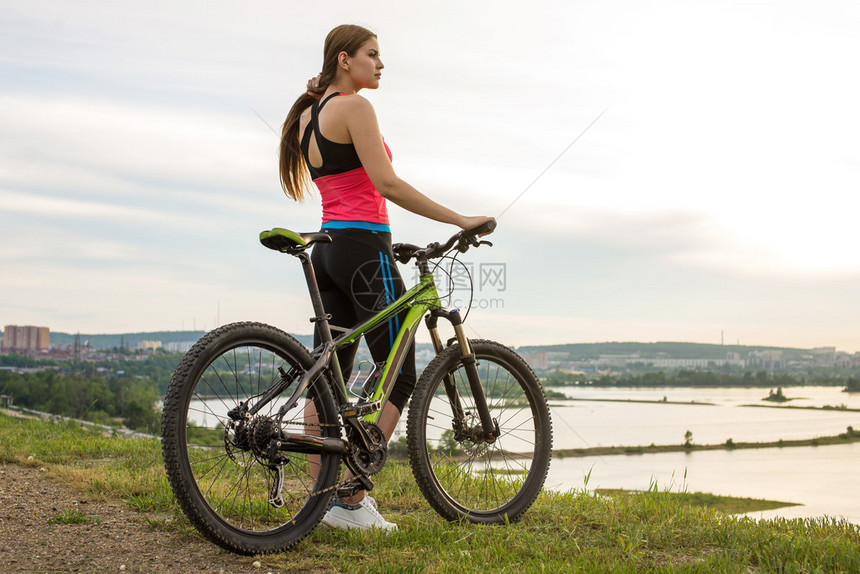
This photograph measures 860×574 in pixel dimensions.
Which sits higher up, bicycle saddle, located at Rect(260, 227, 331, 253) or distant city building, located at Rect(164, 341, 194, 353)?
bicycle saddle, located at Rect(260, 227, 331, 253)

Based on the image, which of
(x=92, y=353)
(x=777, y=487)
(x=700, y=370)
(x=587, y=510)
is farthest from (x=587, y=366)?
(x=587, y=510)

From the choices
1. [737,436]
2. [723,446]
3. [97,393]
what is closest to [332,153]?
[97,393]

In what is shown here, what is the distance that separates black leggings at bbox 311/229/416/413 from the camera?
10.2ft

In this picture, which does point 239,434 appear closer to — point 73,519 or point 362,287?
point 362,287

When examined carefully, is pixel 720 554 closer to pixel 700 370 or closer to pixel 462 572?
pixel 462 572

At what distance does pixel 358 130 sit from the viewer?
3.00 metres

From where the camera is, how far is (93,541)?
2936mm

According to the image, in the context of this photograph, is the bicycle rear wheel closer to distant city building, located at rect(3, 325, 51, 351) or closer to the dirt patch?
the dirt patch

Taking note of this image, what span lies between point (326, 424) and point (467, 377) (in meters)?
0.85

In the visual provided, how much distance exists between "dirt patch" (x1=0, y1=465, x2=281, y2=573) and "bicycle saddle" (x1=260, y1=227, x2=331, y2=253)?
1271 mm

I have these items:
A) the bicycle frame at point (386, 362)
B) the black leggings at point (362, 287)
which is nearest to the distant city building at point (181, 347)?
the bicycle frame at point (386, 362)

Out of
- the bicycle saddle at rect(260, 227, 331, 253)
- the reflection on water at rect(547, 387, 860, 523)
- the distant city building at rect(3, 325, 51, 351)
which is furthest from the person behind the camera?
the reflection on water at rect(547, 387, 860, 523)

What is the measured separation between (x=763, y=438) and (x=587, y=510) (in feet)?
324

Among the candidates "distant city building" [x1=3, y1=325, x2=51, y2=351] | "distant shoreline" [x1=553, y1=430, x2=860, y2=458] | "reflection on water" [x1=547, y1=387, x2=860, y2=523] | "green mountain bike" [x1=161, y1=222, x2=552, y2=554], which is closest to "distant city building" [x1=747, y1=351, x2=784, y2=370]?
"reflection on water" [x1=547, y1=387, x2=860, y2=523]
